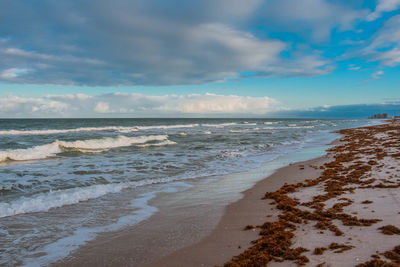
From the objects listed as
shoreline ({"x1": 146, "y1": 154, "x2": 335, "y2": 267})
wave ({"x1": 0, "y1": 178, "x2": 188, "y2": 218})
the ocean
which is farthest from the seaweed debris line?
wave ({"x1": 0, "y1": 178, "x2": 188, "y2": 218})

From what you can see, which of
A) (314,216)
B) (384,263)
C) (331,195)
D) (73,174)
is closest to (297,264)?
(384,263)

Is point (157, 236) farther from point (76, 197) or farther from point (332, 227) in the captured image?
point (76, 197)

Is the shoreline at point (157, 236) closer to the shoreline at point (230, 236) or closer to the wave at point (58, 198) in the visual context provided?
the shoreline at point (230, 236)

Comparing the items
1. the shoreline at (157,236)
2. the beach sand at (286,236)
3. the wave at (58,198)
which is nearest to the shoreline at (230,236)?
the beach sand at (286,236)

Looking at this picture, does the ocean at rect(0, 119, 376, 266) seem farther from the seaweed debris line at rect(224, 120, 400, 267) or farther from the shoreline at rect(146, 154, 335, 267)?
the seaweed debris line at rect(224, 120, 400, 267)

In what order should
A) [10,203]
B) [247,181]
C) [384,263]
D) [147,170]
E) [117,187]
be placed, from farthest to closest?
[147,170], [247,181], [117,187], [10,203], [384,263]

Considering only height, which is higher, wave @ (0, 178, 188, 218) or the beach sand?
the beach sand

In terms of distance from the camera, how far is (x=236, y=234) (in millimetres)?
4965

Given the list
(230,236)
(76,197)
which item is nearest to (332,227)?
(230,236)

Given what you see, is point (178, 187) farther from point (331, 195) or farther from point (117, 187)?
point (331, 195)

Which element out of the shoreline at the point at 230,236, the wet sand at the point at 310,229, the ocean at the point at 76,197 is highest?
the wet sand at the point at 310,229

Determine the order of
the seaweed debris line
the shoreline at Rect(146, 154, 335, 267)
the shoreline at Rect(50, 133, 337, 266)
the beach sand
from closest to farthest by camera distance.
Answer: the seaweed debris line, the beach sand, the shoreline at Rect(146, 154, 335, 267), the shoreline at Rect(50, 133, 337, 266)

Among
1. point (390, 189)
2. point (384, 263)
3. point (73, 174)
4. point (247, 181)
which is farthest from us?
point (73, 174)

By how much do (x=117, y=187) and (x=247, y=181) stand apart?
4.89 m
